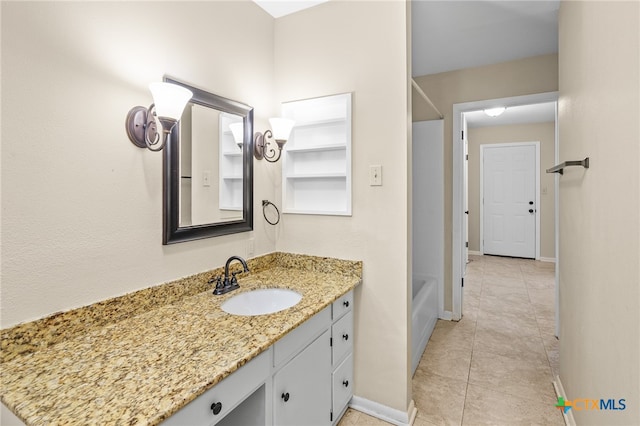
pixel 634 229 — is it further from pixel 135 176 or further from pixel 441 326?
pixel 441 326

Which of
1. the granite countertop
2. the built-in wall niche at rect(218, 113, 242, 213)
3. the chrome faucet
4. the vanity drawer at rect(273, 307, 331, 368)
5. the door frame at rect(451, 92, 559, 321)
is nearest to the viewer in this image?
the granite countertop

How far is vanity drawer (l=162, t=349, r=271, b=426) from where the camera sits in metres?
0.85

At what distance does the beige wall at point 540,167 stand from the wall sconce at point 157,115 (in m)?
6.23

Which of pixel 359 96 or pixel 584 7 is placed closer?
pixel 584 7

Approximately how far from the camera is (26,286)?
101cm

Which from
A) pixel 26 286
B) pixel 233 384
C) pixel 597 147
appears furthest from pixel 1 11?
pixel 597 147

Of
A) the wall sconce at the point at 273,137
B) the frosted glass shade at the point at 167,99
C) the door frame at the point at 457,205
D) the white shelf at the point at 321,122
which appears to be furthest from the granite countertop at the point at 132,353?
the door frame at the point at 457,205

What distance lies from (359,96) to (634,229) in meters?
1.34

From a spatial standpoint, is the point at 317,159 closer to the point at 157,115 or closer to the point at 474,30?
the point at 157,115

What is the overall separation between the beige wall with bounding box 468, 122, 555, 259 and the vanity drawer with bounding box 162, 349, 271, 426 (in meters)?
6.23

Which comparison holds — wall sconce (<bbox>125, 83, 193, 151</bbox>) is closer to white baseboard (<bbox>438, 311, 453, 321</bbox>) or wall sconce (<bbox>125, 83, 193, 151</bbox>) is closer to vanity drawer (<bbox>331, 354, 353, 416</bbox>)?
vanity drawer (<bbox>331, 354, 353, 416</bbox>)

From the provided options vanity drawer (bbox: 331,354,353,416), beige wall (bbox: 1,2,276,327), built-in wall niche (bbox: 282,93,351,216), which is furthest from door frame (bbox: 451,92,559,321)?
beige wall (bbox: 1,2,276,327)

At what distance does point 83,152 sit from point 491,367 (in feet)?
9.11

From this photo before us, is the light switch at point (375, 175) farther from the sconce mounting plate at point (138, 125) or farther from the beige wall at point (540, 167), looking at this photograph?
the beige wall at point (540, 167)
